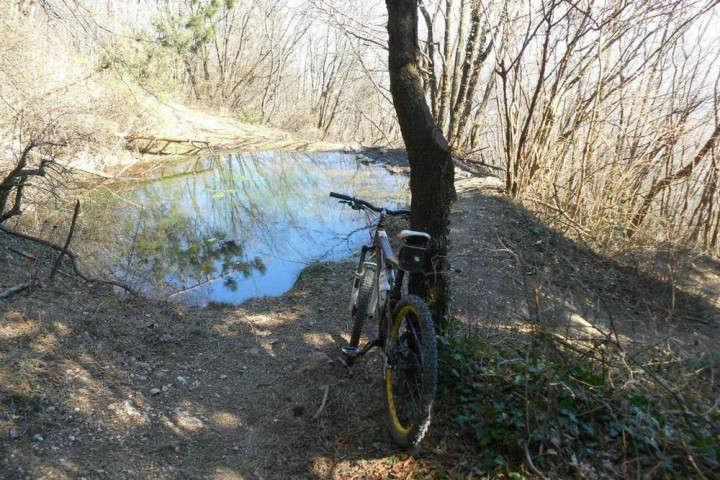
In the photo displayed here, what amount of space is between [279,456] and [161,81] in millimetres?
17554

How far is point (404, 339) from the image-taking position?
116 inches

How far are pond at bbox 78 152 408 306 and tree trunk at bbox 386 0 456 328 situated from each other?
344 centimetres

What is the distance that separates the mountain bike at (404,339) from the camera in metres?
2.55

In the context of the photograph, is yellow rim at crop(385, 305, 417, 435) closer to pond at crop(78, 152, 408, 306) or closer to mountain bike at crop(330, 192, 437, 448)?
mountain bike at crop(330, 192, 437, 448)

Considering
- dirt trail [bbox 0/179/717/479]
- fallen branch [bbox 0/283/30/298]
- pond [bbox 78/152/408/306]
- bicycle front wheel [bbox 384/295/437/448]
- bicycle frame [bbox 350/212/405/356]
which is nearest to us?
bicycle front wheel [bbox 384/295/437/448]

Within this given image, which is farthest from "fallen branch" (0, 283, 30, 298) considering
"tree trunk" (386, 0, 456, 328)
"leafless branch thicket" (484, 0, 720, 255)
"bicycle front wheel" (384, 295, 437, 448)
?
"leafless branch thicket" (484, 0, 720, 255)

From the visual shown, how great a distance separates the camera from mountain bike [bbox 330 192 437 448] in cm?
255

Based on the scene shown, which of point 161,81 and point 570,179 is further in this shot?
point 161,81

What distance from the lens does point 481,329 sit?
362 cm

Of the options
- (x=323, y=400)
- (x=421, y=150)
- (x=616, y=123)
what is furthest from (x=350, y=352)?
(x=616, y=123)

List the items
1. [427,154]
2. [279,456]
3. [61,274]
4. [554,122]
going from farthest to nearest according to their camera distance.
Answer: [554,122] → [61,274] → [427,154] → [279,456]

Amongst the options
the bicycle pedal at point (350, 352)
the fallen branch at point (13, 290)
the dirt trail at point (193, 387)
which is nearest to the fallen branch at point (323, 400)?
the dirt trail at point (193, 387)

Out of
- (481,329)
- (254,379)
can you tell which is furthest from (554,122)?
(254,379)

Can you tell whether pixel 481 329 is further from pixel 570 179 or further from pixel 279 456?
pixel 570 179
